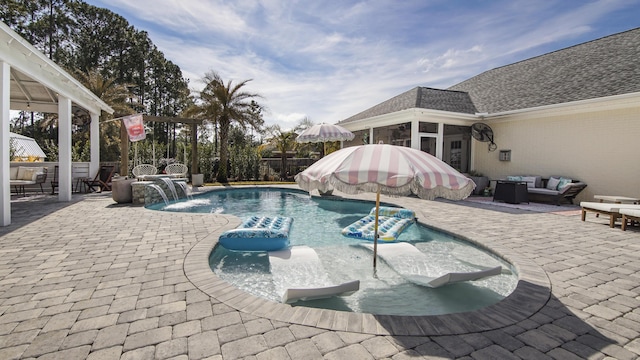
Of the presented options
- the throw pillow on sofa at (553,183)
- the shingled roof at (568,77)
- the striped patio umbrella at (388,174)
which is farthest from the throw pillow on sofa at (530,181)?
the striped patio umbrella at (388,174)

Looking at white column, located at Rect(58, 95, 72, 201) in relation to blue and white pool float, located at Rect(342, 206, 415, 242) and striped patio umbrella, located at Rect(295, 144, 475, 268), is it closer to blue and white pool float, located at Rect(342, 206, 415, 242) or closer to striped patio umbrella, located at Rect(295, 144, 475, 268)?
blue and white pool float, located at Rect(342, 206, 415, 242)

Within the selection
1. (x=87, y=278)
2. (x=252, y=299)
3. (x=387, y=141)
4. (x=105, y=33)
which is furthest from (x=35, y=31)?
(x=252, y=299)

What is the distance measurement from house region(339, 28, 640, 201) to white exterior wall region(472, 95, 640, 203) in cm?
3

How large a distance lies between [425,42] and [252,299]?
42.2 feet

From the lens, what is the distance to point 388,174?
3268 mm

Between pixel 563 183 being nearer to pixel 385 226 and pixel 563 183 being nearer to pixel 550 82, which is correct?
pixel 550 82

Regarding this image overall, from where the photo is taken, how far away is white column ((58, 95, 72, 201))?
31.7 ft

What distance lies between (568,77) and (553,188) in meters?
5.02

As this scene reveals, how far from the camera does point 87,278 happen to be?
12.5ft

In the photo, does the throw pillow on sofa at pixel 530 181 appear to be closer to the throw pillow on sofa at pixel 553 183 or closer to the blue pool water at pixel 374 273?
the throw pillow on sofa at pixel 553 183

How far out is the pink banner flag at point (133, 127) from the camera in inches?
493

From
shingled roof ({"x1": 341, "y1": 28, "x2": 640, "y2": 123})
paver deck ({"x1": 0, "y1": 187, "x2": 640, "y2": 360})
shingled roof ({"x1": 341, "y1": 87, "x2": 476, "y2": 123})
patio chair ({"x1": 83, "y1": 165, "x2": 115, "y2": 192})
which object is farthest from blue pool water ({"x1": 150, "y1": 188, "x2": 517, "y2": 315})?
patio chair ({"x1": 83, "y1": 165, "x2": 115, "y2": 192})

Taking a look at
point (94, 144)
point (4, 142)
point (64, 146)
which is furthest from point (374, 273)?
point (94, 144)

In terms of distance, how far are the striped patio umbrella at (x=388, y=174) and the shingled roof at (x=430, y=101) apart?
10.3 metres
